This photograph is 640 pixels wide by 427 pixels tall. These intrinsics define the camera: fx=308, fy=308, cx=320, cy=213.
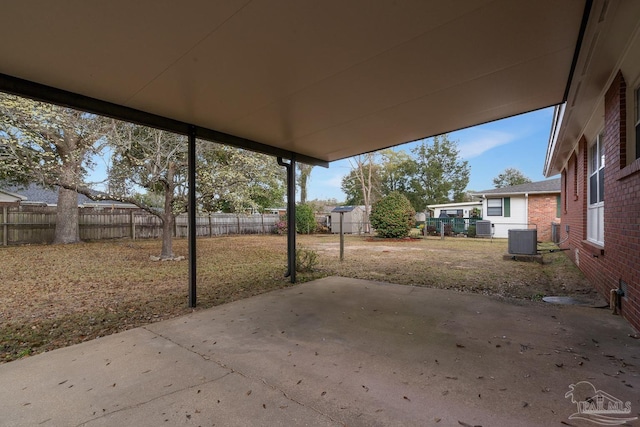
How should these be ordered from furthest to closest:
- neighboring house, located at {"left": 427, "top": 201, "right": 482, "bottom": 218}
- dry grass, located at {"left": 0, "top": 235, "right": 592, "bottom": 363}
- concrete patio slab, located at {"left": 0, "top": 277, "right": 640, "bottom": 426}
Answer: neighboring house, located at {"left": 427, "top": 201, "right": 482, "bottom": 218}
dry grass, located at {"left": 0, "top": 235, "right": 592, "bottom": 363}
concrete patio slab, located at {"left": 0, "top": 277, "right": 640, "bottom": 426}

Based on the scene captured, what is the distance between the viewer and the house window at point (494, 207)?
56.3 ft

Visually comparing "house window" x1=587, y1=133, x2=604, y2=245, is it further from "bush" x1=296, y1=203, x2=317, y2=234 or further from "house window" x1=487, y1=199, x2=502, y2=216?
"bush" x1=296, y1=203, x2=317, y2=234

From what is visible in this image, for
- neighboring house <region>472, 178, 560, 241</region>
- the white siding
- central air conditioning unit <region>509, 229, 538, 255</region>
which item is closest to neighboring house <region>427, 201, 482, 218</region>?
neighboring house <region>472, 178, 560, 241</region>

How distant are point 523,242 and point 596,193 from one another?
11.4 ft

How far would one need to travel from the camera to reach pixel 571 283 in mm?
5652

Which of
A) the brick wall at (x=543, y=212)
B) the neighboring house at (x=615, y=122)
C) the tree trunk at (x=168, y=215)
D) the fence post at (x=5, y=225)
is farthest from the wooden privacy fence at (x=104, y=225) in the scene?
the brick wall at (x=543, y=212)

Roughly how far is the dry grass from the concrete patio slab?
825 mm

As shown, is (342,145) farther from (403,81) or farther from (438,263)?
(438,263)

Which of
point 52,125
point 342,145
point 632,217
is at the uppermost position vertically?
point 52,125

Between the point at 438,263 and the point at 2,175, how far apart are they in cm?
1350

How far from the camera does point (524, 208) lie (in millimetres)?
16297

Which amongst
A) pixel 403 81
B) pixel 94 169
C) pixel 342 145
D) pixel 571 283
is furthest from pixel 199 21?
pixel 94 169

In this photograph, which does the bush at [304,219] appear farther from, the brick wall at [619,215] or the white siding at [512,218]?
the brick wall at [619,215]

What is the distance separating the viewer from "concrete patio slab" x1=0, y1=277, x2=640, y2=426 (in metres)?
1.95
